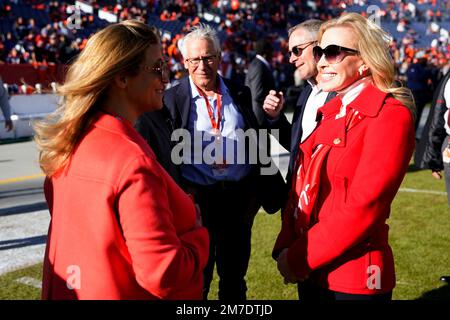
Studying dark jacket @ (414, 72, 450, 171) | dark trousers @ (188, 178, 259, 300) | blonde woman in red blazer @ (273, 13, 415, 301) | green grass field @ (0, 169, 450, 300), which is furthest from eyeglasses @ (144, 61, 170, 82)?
dark jacket @ (414, 72, 450, 171)

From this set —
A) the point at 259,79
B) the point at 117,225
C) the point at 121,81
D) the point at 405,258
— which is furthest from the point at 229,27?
the point at 117,225

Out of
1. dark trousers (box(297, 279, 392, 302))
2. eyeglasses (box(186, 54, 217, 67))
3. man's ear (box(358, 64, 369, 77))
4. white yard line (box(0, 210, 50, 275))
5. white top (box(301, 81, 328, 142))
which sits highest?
man's ear (box(358, 64, 369, 77))

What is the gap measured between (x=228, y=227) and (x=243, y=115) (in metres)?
0.75

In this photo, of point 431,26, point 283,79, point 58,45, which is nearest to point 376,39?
point 58,45

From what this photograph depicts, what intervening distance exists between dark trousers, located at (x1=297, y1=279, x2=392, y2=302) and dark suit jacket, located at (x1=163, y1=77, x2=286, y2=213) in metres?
0.95

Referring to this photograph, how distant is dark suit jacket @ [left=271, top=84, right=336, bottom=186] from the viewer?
121 inches

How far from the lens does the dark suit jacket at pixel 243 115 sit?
3.38 meters

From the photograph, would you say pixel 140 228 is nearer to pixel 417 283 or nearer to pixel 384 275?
pixel 384 275

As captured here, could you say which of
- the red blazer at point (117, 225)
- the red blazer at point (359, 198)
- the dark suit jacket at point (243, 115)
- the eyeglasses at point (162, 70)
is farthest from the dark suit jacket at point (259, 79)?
the red blazer at point (117, 225)

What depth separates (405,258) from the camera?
195 inches

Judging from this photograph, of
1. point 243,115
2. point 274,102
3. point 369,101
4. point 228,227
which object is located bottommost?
point 228,227

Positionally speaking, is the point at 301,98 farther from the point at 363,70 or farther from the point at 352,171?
the point at 352,171

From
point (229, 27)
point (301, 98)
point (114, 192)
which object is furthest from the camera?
point (229, 27)

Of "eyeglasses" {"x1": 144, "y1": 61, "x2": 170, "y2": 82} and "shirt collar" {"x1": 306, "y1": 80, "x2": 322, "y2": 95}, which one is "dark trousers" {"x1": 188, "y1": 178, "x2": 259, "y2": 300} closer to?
"shirt collar" {"x1": 306, "y1": 80, "x2": 322, "y2": 95}
